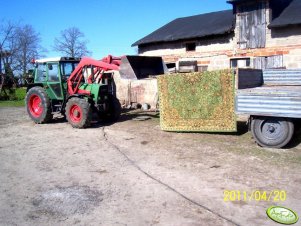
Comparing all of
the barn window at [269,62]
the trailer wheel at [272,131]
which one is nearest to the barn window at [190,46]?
the barn window at [269,62]

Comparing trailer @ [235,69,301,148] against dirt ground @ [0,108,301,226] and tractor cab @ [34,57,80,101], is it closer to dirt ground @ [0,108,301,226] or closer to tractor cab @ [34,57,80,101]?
dirt ground @ [0,108,301,226]

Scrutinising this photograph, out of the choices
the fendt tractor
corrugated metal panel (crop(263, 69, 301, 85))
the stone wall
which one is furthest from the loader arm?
corrugated metal panel (crop(263, 69, 301, 85))

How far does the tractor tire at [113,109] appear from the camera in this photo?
11.4m

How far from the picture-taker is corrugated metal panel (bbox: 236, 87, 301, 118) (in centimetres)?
645

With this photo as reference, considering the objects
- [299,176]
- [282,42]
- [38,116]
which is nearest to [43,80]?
[38,116]

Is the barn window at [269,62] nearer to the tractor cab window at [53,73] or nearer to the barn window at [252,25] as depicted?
the barn window at [252,25]

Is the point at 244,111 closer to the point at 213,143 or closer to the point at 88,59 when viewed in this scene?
the point at 213,143

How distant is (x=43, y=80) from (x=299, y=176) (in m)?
8.92

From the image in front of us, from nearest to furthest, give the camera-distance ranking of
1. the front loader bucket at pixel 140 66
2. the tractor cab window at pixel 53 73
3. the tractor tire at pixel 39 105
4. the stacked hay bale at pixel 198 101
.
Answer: the stacked hay bale at pixel 198 101 < the front loader bucket at pixel 140 66 < the tractor tire at pixel 39 105 < the tractor cab window at pixel 53 73

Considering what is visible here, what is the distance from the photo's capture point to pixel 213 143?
7711 millimetres

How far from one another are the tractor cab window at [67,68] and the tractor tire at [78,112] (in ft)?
4.30

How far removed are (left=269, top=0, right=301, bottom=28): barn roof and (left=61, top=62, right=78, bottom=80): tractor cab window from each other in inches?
402

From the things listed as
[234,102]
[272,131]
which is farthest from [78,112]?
[272,131]

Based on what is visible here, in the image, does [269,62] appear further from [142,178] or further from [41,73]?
[142,178]
